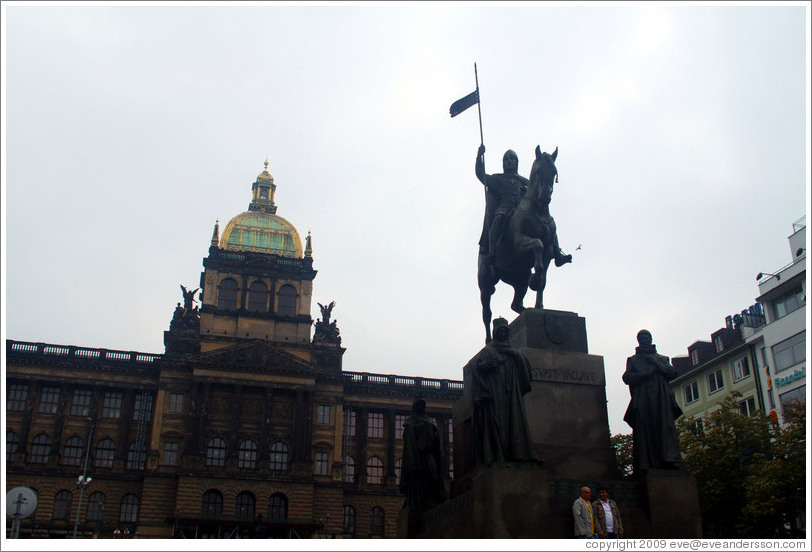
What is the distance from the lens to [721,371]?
2203 inches

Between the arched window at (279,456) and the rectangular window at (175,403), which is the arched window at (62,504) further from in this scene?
the arched window at (279,456)

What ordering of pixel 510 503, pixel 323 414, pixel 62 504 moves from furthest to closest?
pixel 323 414
pixel 62 504
pixel 510 503

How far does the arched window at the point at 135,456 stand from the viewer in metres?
67.4

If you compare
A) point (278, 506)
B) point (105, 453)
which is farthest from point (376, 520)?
point (105, 453)

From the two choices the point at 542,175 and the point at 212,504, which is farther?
the point at 212,504

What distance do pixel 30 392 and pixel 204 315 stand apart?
15901 mm

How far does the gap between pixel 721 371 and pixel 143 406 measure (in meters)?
47.2

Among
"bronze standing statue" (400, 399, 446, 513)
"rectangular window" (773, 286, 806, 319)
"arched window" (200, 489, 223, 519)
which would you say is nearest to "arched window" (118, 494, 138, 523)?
"arched window" (200, 489, 223, 519)

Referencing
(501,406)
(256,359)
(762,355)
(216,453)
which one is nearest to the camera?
(501,406)

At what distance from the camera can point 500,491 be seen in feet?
32.6

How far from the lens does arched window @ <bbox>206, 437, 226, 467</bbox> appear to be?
6700cm

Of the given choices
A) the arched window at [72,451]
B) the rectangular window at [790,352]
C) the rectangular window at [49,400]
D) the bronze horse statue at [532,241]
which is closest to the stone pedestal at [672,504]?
the bronze horse statue at [532,241]

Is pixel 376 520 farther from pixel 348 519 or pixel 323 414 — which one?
pixel 323 414

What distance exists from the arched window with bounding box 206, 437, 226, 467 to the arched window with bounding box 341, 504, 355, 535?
1168cm
